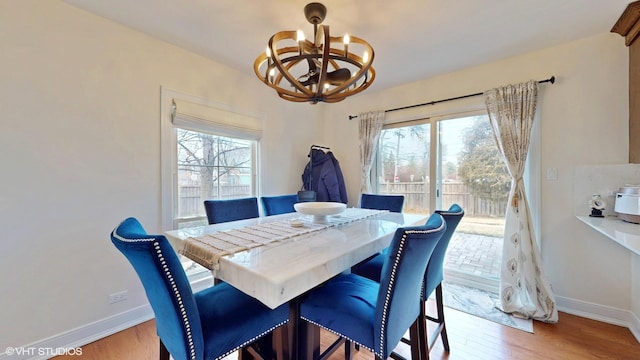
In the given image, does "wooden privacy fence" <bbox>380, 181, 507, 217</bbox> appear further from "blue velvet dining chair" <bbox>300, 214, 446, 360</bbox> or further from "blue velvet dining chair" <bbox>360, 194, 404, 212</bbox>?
"blue velvet dining chair" <bbox>300, 214, 446, 360</bbox>

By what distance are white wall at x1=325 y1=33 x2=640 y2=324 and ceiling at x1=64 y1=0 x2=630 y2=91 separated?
18 centimetres

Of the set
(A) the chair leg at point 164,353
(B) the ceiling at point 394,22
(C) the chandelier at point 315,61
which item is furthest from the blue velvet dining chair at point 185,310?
(B) the ceiling at point 394,22

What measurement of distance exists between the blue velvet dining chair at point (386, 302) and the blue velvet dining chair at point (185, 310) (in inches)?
8.3

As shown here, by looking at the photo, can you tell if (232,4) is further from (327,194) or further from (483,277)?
(483,277)

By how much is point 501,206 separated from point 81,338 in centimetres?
368

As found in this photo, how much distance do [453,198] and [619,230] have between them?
1293 mm

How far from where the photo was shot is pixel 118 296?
1.94m

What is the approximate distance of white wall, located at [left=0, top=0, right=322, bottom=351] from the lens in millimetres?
1544

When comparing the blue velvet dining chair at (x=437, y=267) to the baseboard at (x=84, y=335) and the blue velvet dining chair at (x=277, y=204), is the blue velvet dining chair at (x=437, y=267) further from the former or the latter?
the baseboard at (x=84, y=335)

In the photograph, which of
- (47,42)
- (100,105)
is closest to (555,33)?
(100,105)

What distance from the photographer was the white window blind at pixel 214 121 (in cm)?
224

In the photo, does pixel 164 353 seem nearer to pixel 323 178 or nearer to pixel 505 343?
pixel 505 343

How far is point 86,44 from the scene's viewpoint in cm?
179

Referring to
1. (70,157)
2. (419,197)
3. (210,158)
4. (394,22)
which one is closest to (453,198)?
(419,197)
